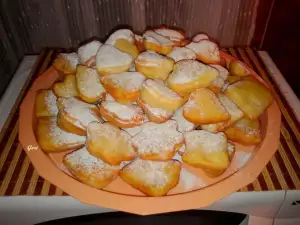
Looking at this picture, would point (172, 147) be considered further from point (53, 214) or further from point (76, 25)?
point (76, 25)

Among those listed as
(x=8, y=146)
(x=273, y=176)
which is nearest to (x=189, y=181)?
(x=273, y=176)

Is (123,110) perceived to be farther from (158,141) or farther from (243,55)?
(243,55)

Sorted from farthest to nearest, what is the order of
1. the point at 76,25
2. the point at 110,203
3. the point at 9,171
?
the point at 76,25, the point at 9,171, the point at 110,203

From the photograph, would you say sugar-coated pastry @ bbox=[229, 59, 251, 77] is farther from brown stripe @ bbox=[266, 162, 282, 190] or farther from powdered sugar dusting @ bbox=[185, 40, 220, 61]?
brown stripe @ bbox=[266, 162, 282, 190]

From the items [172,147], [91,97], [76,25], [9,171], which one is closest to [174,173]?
[172,147]

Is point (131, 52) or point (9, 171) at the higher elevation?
point (131, 52)

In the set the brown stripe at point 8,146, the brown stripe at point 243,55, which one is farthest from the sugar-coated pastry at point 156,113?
the brown stripe at point 243,55
